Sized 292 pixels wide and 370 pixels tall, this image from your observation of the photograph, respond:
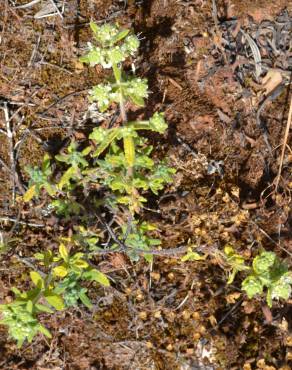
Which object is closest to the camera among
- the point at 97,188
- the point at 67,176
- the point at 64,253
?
the point at 64,253

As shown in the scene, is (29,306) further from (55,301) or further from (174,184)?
(174,184)

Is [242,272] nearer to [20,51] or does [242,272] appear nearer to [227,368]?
[227,368]

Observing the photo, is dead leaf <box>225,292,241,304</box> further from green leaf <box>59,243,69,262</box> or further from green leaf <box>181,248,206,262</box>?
green leaf <box>59,243,69,262</box>

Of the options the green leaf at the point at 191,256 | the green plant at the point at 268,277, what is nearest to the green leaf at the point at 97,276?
the green leaf at the point at 191,256

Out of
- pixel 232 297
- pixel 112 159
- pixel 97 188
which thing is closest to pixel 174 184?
pixel 97 188

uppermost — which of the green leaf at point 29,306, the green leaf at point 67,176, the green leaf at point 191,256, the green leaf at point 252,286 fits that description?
the green leaf at point 67,176

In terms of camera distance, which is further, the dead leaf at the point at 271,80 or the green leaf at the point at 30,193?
the dead leaf at the point at 271,80

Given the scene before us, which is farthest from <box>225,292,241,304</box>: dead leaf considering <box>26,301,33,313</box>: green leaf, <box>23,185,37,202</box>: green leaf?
<box>23,185,37,202</box>: green leaf

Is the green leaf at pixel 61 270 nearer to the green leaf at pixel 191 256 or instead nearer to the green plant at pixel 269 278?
the green leaf at pixel 191 256

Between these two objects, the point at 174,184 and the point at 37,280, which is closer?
the point at 37,280
